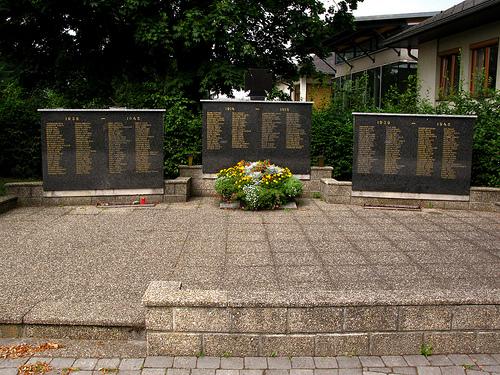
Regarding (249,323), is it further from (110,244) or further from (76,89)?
(76,89)

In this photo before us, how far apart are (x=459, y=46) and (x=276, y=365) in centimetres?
1487

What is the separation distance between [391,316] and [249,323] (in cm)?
108

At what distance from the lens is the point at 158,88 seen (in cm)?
1456

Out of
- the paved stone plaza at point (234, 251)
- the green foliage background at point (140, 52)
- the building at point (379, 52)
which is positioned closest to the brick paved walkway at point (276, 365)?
the paved stone plaza at point (234, 251)

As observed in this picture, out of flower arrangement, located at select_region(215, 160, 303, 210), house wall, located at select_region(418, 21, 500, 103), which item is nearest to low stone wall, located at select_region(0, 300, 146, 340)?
flower arrangement, located at select_region(215, 160, 303, 210)

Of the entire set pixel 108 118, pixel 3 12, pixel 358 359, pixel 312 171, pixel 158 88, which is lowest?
pixel 358 359

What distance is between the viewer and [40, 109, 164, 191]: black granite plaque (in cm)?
1009

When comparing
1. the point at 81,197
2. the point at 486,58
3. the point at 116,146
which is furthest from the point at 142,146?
the point at 486,58

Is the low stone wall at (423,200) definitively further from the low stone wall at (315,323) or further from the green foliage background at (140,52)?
the low stone wall at (315,323)

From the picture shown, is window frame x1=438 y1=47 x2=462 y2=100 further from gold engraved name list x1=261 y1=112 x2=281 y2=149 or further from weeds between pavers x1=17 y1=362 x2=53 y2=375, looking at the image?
weeds between pavers x1=17 y1=362 x2=53 y2=375

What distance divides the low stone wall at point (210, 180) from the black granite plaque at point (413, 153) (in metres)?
1.13

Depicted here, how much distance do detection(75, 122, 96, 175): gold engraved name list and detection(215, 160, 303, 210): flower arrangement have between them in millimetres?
2476

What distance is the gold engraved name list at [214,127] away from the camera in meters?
11.0

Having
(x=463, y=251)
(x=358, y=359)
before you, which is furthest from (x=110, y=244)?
(x=463, y=251)
